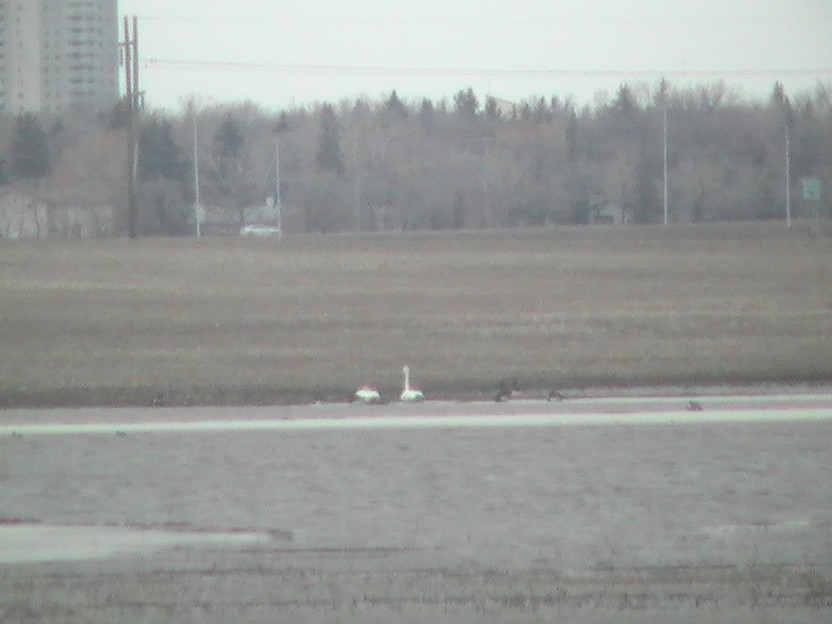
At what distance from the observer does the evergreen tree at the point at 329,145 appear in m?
57.1

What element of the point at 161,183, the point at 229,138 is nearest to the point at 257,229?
the point at 161,183

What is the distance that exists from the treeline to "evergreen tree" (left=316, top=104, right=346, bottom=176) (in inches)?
4.5

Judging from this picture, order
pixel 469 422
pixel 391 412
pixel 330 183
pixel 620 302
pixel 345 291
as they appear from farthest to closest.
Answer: pixel 330 183
pixel 345 291
pixel 620 302
pixel 391 412
pixel 469 422

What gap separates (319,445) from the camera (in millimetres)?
13648

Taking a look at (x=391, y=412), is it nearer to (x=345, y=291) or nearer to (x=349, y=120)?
(x=345, y=291)

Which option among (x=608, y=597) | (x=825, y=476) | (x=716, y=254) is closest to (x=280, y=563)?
(x=608, y=597)

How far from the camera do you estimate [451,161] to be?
59844 millimetres

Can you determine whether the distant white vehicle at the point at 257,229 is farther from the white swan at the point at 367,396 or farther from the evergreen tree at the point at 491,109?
the white swan at the point at 367,396

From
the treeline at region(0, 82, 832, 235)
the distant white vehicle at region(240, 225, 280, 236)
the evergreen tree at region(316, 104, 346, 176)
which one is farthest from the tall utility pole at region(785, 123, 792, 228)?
the evergreen tree at region(316, 104, 346, 176)

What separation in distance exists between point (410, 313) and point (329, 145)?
32001mm

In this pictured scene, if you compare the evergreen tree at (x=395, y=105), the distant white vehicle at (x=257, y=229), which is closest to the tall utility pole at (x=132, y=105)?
the distant white vehicle at (x=257, y=229)

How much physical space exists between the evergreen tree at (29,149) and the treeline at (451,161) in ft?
0.16

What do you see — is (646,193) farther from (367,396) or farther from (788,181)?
(367,396)

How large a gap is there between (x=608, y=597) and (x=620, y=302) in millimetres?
24568
